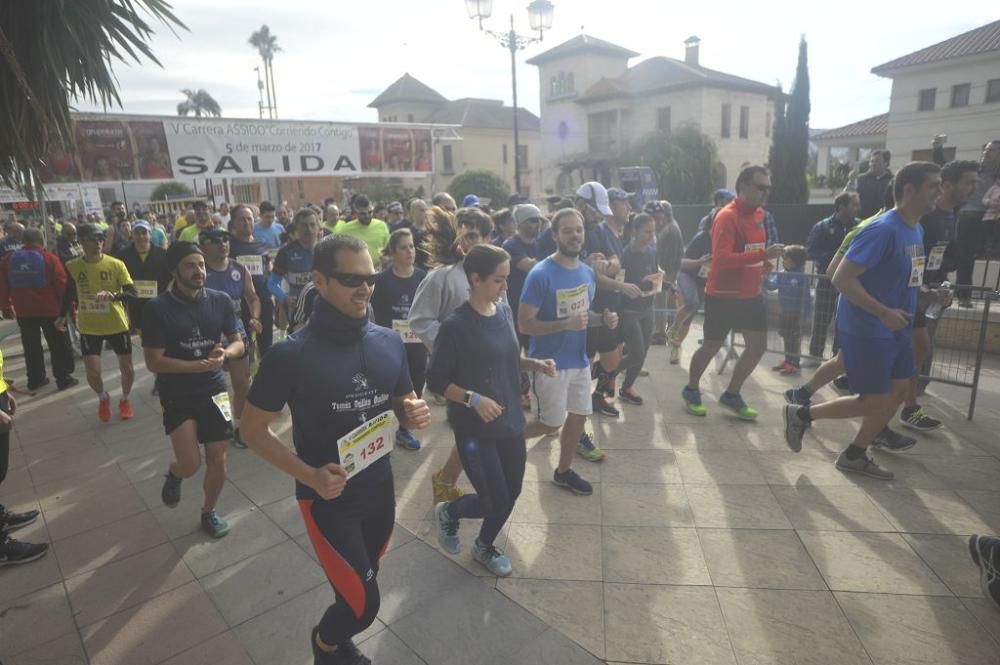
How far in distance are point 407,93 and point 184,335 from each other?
228 ft

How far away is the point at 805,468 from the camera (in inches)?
181

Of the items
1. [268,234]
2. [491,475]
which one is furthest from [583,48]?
[491,475]

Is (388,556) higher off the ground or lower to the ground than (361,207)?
lower

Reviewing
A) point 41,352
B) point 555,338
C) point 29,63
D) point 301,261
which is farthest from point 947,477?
point 41,352

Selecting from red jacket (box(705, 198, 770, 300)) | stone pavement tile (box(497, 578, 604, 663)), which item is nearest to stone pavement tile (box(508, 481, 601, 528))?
stone pavement tile (box(497, 578, 604, 663))

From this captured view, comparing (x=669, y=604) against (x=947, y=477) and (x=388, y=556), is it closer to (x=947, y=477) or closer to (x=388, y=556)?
(x=388, y=556)

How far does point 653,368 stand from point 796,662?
197 inches

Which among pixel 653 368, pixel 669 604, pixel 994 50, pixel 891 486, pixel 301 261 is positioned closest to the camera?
pixel 669 604

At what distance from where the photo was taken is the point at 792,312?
7.17 meters

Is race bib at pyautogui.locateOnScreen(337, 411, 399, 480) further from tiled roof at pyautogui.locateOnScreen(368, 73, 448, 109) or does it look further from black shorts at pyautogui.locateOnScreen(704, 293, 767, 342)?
tiled roof at pyautogui.locateOnScreen(368, 73, 448, 109)

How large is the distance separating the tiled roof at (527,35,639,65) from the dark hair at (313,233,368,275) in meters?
52.4

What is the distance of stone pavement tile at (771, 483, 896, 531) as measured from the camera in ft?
12.4

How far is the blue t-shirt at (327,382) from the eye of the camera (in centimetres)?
219

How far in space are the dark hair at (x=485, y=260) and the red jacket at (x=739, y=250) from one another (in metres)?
2.95
